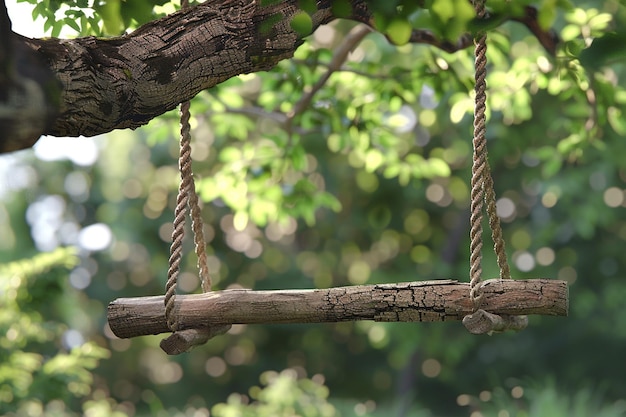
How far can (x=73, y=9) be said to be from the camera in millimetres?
1657

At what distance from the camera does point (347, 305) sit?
4.63 feet

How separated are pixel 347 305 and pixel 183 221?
0.39 metres

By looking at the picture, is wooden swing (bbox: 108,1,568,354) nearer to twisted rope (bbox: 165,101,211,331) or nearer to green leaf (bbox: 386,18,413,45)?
twisted rope (bbox: 165,101,211,331)

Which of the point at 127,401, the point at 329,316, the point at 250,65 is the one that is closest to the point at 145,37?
the point at 250,65

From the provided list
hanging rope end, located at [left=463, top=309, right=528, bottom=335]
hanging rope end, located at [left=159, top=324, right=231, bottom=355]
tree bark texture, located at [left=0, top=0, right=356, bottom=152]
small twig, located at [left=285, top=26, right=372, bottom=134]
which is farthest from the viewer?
small twig, located at [left=285, top=26, right=372, bottom=134]

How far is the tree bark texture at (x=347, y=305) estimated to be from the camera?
1.37 m

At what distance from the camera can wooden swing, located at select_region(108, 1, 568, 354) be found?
1.36 metres

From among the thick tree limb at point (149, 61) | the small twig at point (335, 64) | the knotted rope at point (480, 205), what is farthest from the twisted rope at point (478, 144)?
the small twig at point (335, 64)

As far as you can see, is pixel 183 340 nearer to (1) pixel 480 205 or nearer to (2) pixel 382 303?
(2) pixel 382 303

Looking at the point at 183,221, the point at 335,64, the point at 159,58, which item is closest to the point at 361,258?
the point at 335,64

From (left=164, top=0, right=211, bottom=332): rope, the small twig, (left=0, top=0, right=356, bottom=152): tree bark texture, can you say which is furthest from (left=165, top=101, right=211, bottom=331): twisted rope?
the small twig

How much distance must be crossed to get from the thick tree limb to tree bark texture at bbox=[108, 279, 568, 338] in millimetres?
389

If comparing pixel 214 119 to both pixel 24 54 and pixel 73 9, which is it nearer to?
pixel 73 9

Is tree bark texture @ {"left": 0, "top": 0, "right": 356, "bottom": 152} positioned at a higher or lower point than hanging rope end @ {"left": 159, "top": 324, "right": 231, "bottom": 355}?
higher
